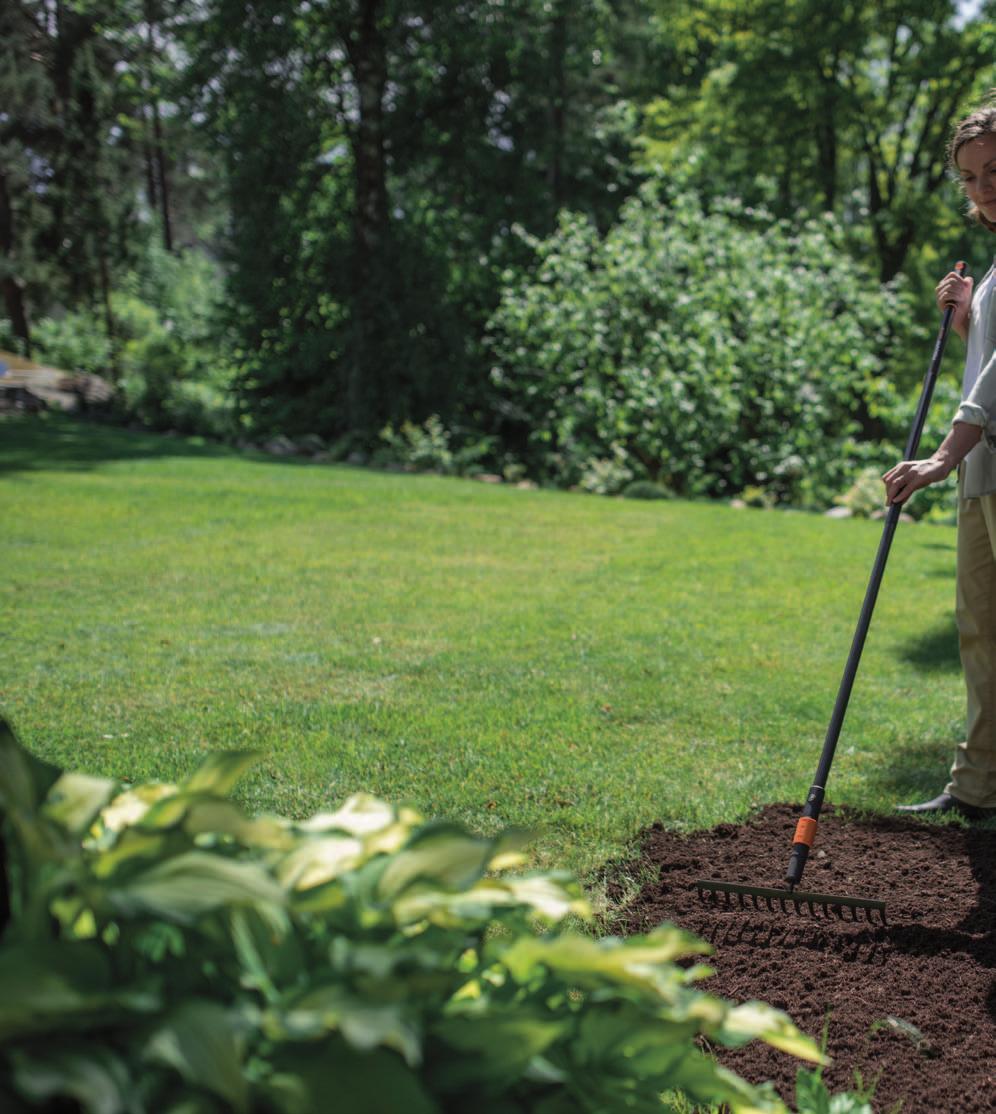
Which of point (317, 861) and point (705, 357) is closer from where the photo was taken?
point (317, 861)

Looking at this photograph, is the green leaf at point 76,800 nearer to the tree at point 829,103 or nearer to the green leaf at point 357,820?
the green leaf at point 357,820

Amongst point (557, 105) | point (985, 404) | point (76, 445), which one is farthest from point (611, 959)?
point (557, 105)

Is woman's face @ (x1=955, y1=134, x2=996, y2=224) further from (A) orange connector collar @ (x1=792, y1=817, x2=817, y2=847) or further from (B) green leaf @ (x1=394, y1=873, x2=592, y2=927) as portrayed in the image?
(B) green leaf @ (x1=394, y1=873, x2=592, y2=927)

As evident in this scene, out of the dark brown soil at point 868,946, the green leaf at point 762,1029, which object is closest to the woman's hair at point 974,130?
the dark brown soil at point 868,946

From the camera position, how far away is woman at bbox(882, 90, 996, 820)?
318 centimetres

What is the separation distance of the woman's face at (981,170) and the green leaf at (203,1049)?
3.23 meters

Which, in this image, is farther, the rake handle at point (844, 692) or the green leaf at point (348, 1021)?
the rake handle at point (844, 692)

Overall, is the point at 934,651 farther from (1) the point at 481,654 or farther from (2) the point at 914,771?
(1) the point at 481,654

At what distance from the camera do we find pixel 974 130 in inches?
126

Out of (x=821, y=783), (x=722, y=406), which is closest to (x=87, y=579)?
(x=821, y=783)

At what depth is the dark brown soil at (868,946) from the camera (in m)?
2.33

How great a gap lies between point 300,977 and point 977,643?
122 inches

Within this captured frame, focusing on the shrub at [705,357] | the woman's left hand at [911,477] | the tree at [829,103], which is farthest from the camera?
the tree at [829,103]

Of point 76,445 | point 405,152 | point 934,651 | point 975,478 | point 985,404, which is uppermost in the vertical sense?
point 405,152
